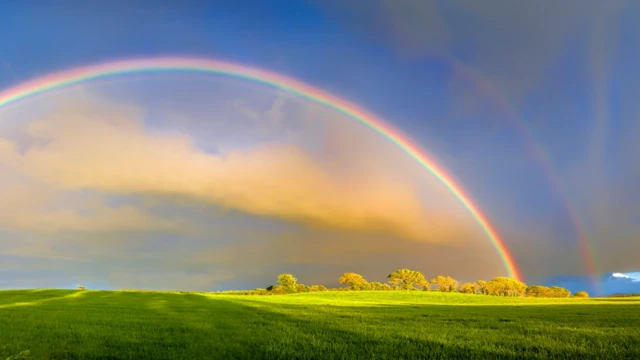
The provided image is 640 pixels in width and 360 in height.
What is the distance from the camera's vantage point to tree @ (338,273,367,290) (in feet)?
518

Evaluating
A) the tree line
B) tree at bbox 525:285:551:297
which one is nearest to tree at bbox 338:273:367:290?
the tree line

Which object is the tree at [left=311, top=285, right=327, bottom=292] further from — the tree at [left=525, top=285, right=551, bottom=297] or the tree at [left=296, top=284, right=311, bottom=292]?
the tree at [left=525, top=285, right=551, bottom=297]

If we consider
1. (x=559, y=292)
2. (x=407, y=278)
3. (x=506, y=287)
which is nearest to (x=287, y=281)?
(x=407, y=278)

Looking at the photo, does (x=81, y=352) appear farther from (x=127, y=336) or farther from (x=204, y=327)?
(x=204, y=327)

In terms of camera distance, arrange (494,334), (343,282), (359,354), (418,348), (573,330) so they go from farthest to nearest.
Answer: (343,282) → (573,330) → (494,334) → (418,348) → (359,354)

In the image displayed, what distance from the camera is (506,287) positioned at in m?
146

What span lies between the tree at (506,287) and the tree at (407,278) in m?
24.7

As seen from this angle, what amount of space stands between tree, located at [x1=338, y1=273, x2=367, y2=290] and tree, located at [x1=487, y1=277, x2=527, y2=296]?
47747mm

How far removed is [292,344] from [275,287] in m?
131

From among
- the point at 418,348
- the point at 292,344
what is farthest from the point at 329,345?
the point at 418,348

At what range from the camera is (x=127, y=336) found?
17266mm

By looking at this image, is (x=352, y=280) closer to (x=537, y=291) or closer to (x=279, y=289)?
(x=279, y=289)

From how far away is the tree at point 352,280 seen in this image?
157788 millimetres

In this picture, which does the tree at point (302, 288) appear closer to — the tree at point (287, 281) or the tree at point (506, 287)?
the tree at point (287, 281)
